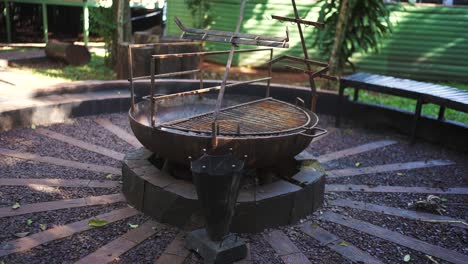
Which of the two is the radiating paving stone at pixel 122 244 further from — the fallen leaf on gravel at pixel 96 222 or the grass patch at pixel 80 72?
the grass patch at pixel 80 72

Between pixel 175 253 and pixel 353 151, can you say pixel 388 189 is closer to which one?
→ pixel 353 151

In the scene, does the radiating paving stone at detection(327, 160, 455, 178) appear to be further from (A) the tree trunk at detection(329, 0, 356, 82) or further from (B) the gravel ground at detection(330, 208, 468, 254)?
(A) the tree trunk at detection(329, 0, 356, 82)

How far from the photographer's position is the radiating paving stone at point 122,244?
2.92 meters

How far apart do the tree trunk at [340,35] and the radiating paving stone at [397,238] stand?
15.8ft

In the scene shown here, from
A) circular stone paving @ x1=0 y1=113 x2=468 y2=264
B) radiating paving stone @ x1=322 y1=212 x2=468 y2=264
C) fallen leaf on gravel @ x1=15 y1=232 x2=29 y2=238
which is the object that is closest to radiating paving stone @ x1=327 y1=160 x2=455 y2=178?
circular stone paving @ x1=0 y1=113 x2=468 y2=264

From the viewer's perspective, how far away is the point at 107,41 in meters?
9.09

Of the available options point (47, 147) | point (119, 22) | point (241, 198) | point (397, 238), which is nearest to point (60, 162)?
point (47, 147)

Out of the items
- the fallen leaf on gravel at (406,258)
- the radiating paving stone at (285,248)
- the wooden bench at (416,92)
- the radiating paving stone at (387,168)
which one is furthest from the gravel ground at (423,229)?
the wooden bench at (416,92)

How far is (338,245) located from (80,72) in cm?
703

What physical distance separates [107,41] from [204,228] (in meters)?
6.93

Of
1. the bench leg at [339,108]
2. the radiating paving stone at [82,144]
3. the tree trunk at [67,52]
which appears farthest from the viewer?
the tree trunk at [67,52]

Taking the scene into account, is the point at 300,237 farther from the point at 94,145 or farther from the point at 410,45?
the point at 410,45

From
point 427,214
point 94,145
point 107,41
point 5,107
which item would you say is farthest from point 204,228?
point 107,41

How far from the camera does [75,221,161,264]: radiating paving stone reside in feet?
9.57
